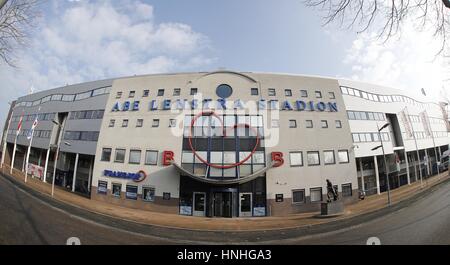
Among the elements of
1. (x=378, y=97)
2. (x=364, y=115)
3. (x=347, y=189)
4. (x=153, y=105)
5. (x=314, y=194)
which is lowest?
(x=314, y=194)

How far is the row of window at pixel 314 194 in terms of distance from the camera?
12.8 meters

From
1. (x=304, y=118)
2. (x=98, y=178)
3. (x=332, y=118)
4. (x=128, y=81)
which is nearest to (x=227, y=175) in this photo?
(x=304, y=118)

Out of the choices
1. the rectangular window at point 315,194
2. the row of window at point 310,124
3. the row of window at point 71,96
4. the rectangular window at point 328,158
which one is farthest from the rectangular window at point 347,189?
the row of window at point 71,96

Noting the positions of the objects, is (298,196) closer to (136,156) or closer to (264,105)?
(264,105)

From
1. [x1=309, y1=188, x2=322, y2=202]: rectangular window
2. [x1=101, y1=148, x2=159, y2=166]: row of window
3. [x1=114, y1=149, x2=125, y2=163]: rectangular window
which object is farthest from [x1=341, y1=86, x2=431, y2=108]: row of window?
[x1=114, y1=149, x2=125, y2=163]: rectangular window

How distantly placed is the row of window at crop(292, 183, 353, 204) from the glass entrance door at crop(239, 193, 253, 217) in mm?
3107

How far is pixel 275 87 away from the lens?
14609 millimetres

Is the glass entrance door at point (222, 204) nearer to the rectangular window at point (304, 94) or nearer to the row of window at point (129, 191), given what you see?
the row of window at point (129, 191)

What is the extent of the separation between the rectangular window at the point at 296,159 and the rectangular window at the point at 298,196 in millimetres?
1920

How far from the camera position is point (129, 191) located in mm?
15125

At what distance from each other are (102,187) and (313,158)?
1670cm

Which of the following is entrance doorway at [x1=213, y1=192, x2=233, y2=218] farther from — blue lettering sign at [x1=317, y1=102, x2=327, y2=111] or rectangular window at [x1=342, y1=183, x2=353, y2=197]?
blue lettering sign at [x1=317, y1=102, x2=327, y2=111]

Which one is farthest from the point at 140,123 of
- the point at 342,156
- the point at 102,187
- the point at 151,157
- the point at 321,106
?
the point at 342,156

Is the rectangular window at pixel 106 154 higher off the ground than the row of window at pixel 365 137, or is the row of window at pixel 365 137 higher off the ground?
the row of window at pixel 365 137
